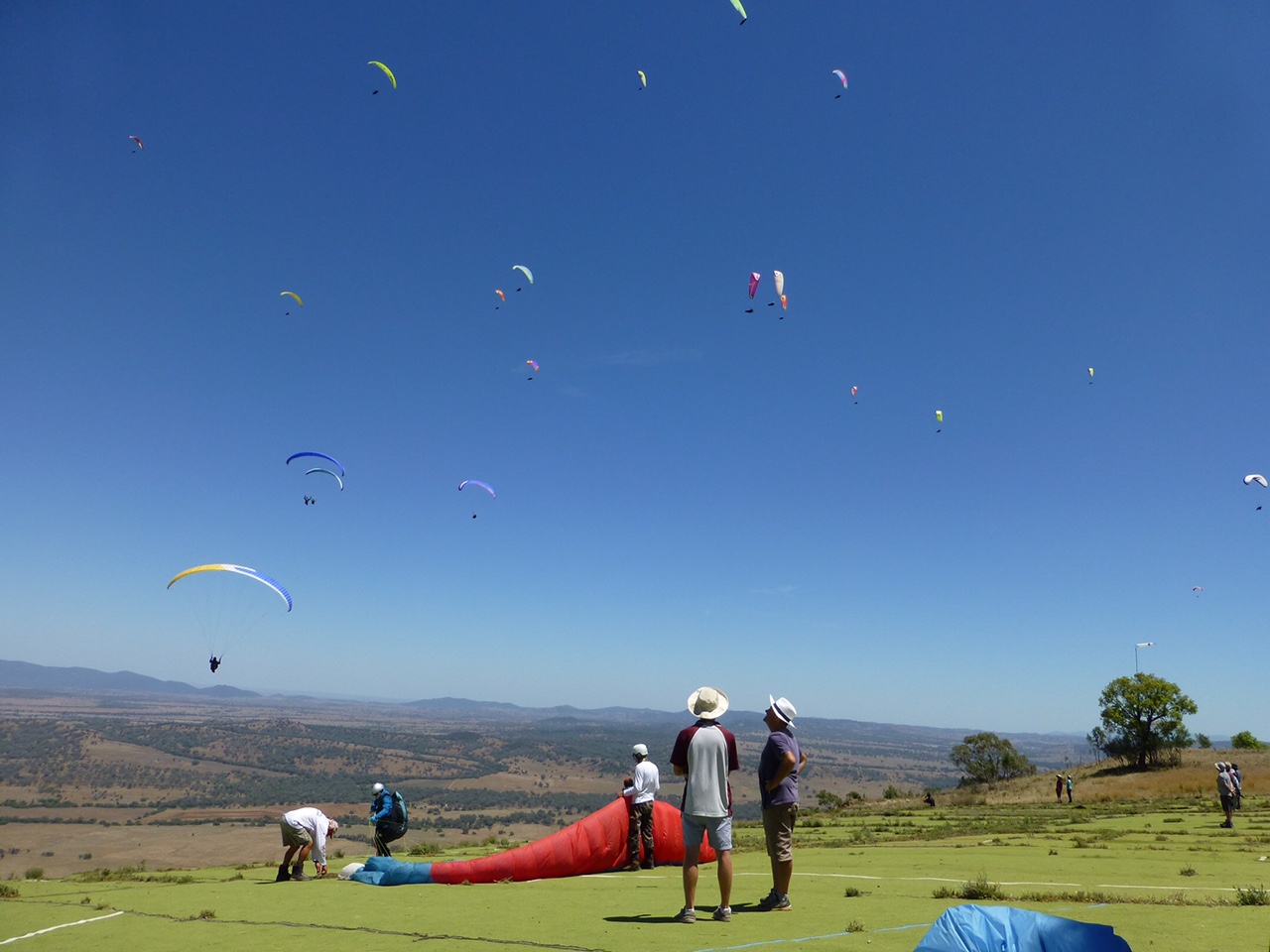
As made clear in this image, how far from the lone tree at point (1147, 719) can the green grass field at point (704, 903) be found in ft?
138

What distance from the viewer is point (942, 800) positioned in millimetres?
35469

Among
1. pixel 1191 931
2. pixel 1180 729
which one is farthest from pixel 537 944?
pixel 1180 729

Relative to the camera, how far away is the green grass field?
5723 mm

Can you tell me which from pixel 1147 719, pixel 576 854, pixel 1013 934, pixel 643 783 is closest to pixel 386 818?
pixel 576 854

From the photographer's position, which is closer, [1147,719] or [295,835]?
[295,835]

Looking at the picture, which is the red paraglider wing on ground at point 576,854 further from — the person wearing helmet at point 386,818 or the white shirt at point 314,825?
the white shirt at point 314,825

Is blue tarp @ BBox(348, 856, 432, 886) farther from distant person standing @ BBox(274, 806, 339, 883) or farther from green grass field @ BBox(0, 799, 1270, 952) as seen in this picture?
distant person standing @ BBox(274, 806, 339, 883)

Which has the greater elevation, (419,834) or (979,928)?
(979,928)

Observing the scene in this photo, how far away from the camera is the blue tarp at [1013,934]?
371 cm

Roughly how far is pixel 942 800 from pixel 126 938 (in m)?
36.4

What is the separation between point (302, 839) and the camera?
10.9 metres

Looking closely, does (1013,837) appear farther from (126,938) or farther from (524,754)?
(524,754)

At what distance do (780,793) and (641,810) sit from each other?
4310 millimetres

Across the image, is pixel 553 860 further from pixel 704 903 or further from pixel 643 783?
pixel 704 903
